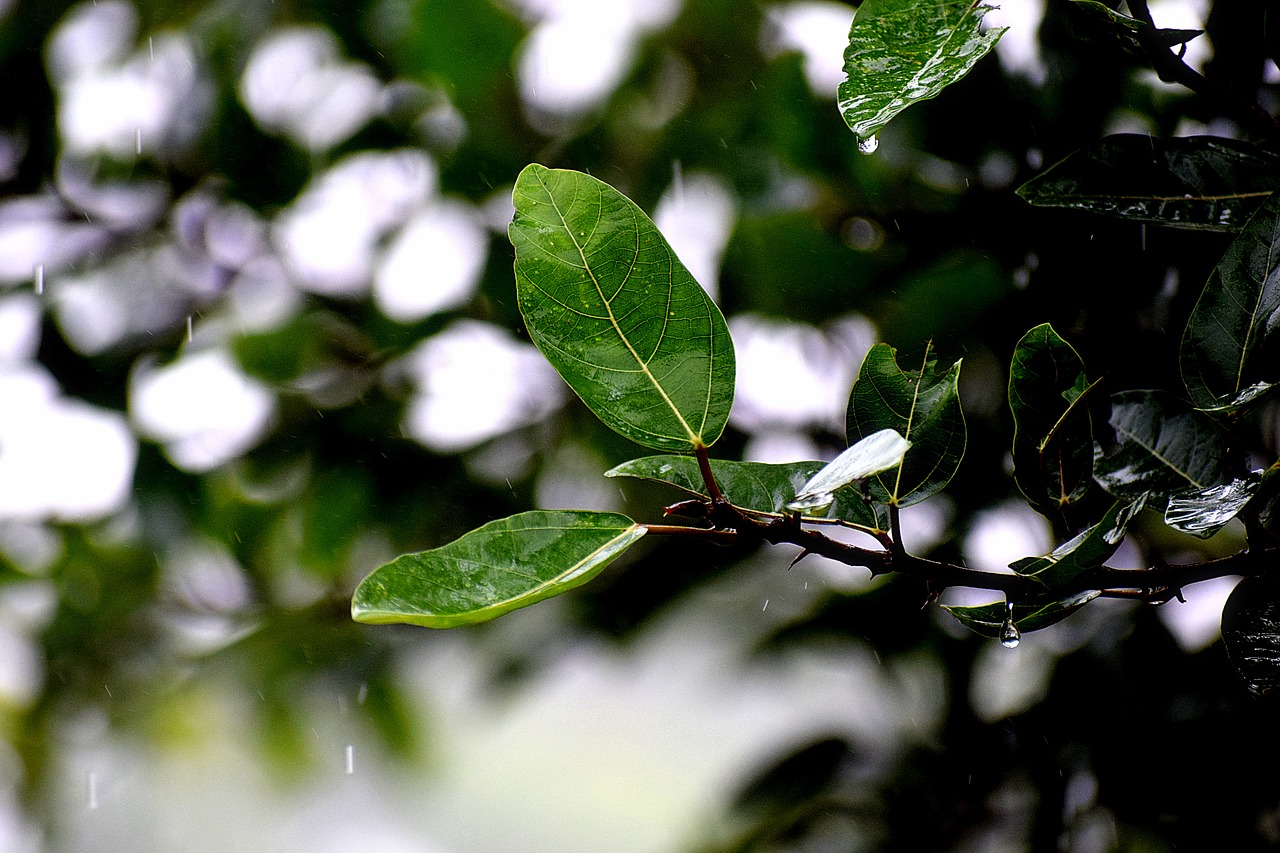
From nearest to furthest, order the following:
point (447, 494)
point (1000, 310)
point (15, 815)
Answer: point (1000, 310) → point (447, 494) → point (15, 815)

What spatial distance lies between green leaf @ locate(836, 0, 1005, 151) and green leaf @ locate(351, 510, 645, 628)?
10cm

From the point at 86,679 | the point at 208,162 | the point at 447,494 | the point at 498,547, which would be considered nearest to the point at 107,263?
the point at 208,162

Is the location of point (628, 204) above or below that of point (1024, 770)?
above

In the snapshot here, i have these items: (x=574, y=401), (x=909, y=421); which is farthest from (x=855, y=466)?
(x=574, y=401)

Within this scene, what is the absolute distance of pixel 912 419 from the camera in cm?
21

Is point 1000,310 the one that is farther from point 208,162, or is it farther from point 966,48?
point 208,162

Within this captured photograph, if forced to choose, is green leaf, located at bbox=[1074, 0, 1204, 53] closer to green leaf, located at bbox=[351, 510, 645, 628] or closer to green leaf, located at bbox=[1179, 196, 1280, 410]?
green leaf, located at bbox=[1179, 196, 1280, 410]

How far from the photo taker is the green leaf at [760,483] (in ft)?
0.69

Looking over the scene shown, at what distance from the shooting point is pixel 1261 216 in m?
0.20

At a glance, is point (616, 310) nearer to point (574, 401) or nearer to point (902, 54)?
point (902, 54)

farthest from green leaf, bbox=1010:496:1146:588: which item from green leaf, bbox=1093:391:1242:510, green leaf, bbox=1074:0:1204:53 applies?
green leaf, bbox=1074:0:1204:53

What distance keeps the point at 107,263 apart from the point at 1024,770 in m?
0.77

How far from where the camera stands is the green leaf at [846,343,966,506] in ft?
0.67

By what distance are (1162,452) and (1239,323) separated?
0.05 m
